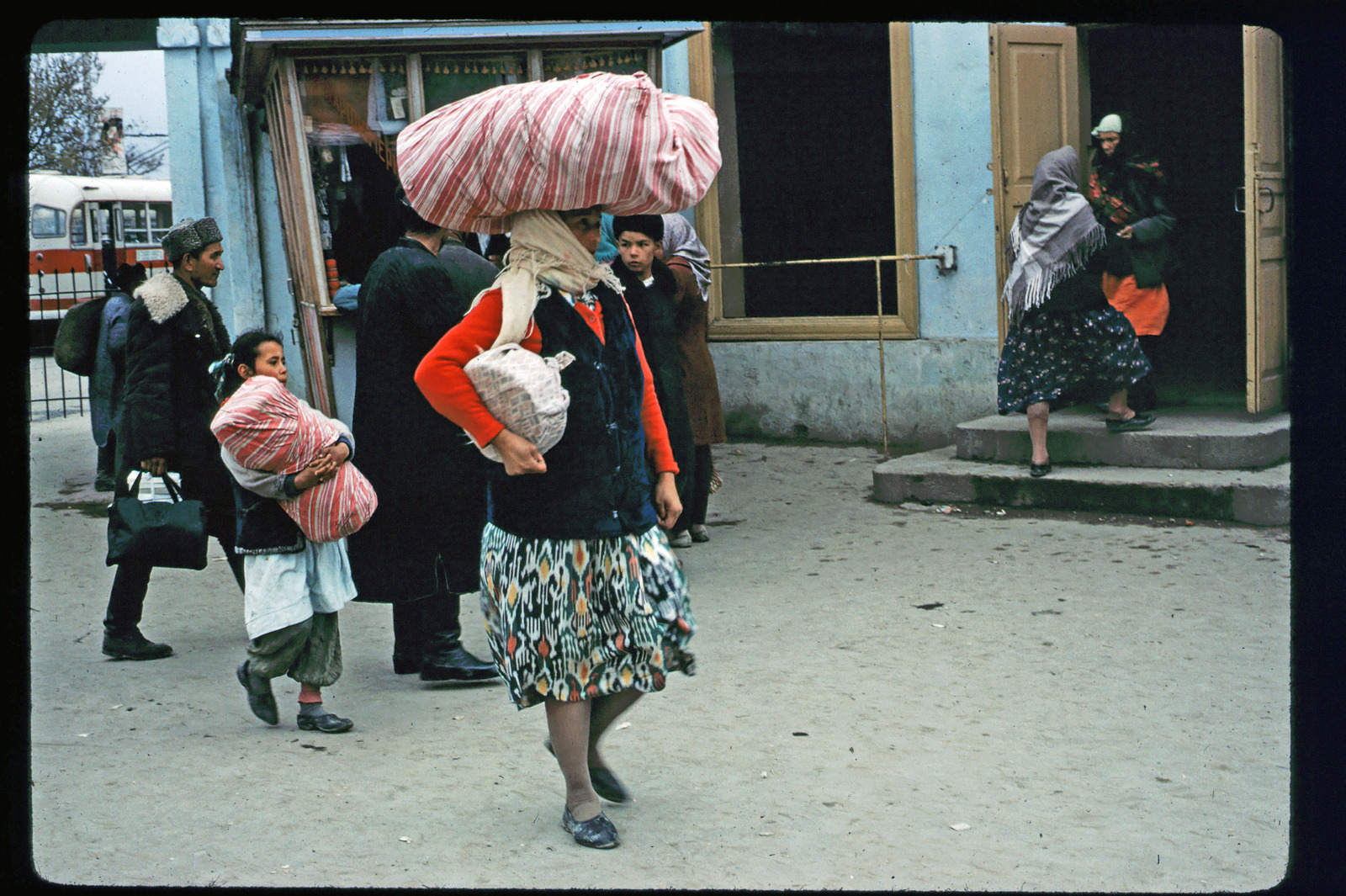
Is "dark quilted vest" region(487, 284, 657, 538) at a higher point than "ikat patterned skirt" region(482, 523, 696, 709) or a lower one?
higher

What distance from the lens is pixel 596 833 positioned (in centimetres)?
348

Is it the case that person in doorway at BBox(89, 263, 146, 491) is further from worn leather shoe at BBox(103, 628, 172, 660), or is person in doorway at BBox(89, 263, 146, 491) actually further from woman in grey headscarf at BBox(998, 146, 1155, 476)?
woman in grey headscarf at BBox(998, 146, 1155, 476)

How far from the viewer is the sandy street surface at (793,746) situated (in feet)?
11.1

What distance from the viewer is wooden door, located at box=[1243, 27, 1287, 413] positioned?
25.1ft

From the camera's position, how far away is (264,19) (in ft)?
26.0

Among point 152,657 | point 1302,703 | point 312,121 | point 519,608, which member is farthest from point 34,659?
point 1302,703

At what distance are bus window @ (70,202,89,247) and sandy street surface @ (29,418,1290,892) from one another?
2098 cm

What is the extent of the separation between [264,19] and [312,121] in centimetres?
72

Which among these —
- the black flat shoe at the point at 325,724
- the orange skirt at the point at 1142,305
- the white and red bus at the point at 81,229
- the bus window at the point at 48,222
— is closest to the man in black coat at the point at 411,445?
the black flat shoe at the point at 325,724

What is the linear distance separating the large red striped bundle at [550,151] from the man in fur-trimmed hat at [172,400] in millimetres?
2409

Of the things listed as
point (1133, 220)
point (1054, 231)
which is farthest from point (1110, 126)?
point (1054, 231)

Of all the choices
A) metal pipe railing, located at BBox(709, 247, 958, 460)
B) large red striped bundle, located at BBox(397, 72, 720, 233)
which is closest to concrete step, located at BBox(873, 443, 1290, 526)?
metal pipe railing, located at BBox(709, 247, 958, 460)

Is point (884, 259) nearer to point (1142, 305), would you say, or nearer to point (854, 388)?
point (854, 388)

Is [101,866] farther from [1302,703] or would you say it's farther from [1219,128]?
[1219,128]
